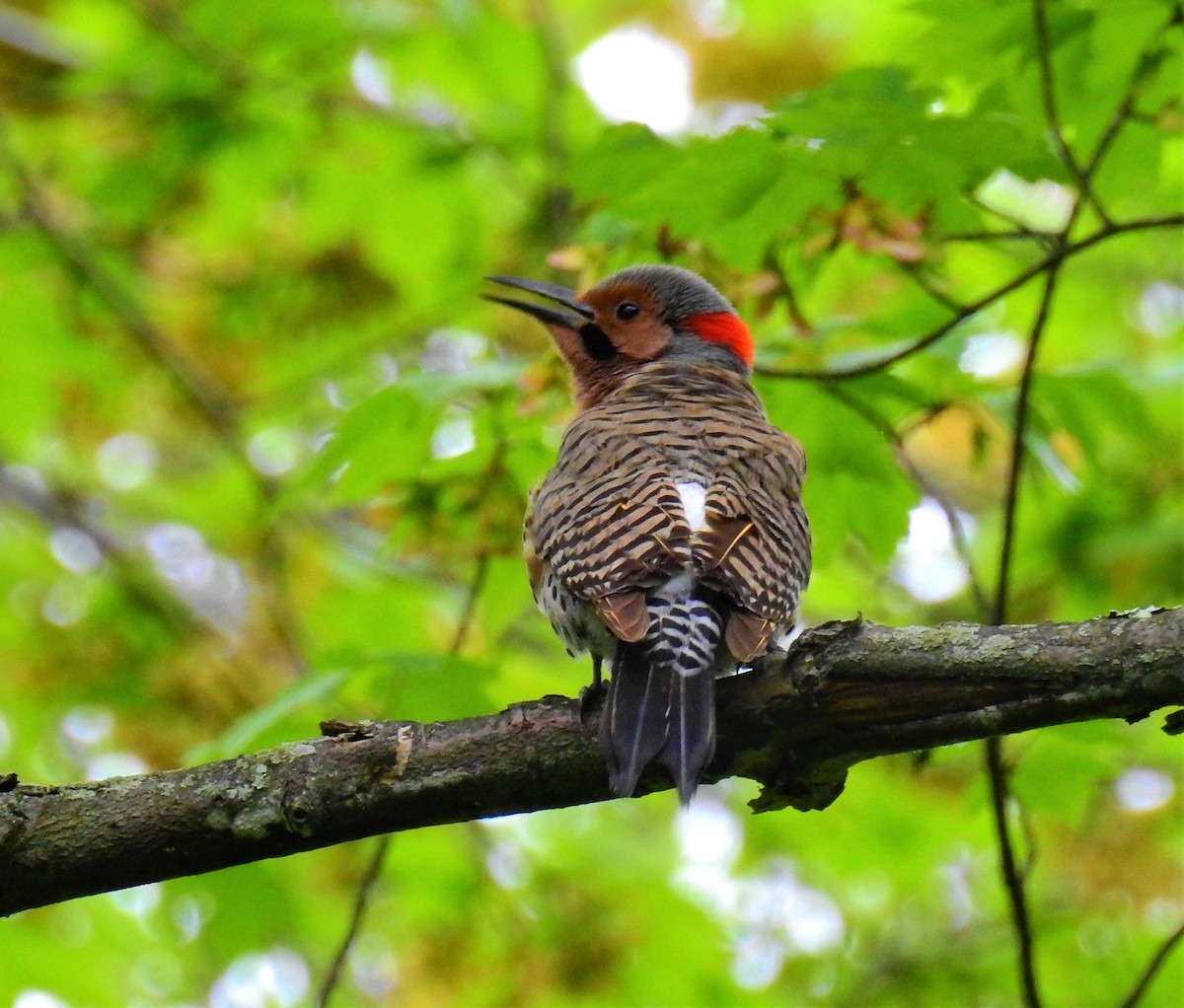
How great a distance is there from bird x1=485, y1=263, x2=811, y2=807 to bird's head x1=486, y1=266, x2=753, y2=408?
0.01m

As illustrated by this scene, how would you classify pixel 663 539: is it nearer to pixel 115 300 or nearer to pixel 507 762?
pixel 507 762

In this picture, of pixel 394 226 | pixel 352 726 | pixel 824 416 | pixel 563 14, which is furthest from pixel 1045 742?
pixel 563 14

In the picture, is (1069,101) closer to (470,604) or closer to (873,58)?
(470,604)

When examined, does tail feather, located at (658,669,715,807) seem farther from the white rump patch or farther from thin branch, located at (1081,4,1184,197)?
thin branch, located at (1081,4,1184,197)

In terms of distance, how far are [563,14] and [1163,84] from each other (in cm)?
570

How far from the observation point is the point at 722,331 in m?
5.43

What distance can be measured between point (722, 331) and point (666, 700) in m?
2.51

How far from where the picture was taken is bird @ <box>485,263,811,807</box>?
10.4 ft

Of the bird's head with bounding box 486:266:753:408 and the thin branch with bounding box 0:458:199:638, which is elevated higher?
the thin branch with bounding box 0:458:199:638

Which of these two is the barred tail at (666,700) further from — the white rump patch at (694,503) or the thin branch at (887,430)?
the thin branch at (887,430)

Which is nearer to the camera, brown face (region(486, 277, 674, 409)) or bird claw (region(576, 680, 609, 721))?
bird claw (region(576, 680, 609, 721))

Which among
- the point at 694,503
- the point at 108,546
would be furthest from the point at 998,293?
the point at 108,546

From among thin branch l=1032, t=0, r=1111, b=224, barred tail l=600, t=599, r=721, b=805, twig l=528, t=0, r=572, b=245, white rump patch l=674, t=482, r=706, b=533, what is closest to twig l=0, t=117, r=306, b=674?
twig l=528, t=0, r=572, b=245

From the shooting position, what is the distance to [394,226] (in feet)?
23.8
